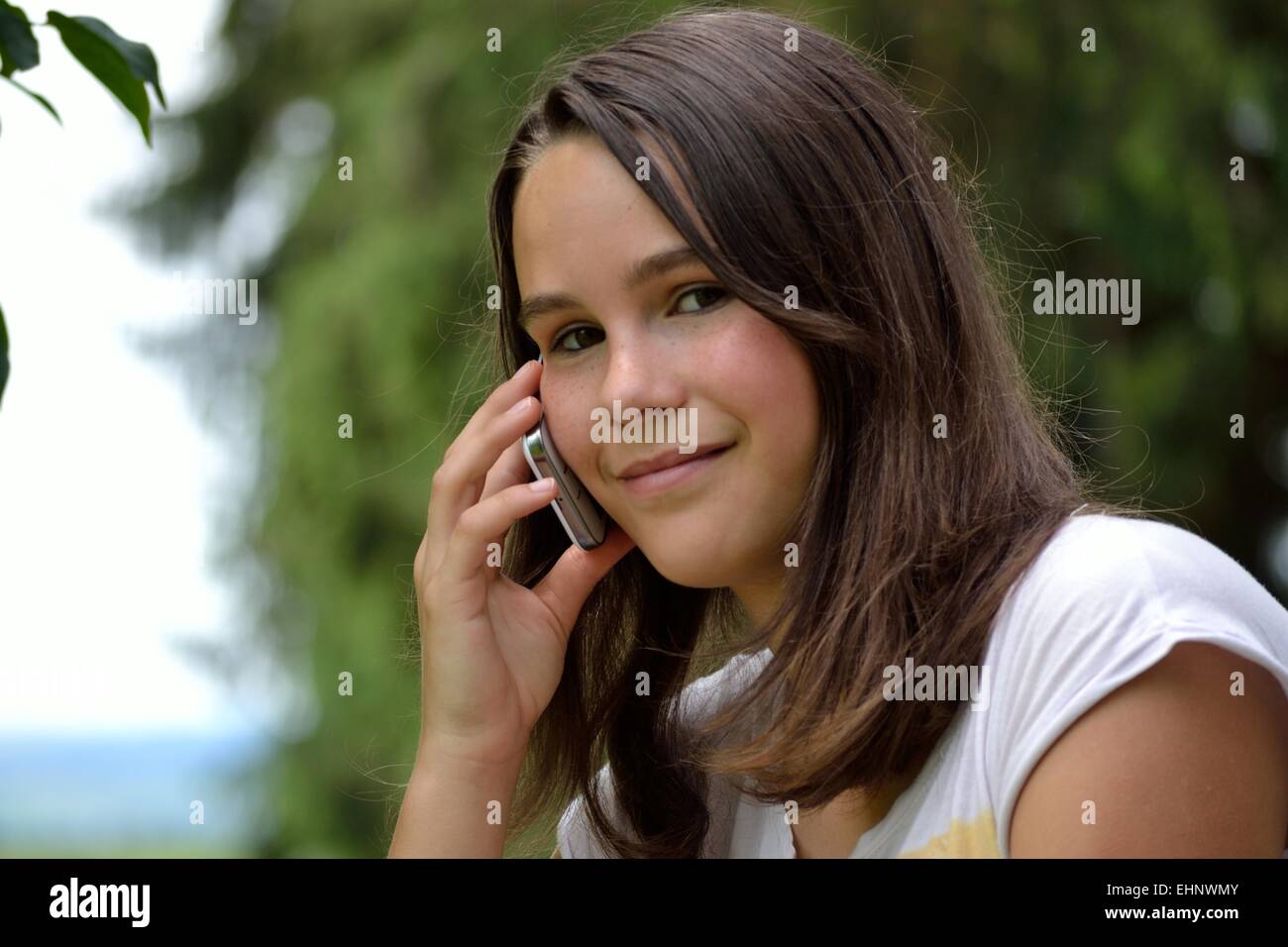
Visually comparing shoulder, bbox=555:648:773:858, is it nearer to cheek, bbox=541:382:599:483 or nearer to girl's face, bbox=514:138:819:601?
girl's face, bbox=514:138:819:601

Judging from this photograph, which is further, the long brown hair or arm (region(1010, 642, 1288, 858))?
the long brown hair

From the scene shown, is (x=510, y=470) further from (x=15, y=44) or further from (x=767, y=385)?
(x=15, y=44)

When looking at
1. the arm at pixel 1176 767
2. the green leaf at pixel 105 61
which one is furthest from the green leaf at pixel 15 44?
the arm at pixel 1176 767

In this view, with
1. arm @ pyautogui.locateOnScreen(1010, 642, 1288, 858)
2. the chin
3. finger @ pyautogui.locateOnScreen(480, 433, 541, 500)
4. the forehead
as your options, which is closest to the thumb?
finger @ pyautogui.locateOnScreen(480, 433, 541, 500)

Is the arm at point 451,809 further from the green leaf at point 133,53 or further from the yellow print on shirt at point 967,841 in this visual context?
the green leaf at point 133,53

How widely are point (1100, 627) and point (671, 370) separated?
552 millimetres

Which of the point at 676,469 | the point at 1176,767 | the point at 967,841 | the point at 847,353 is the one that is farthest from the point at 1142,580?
the point at 676,469

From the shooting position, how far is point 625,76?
177cm

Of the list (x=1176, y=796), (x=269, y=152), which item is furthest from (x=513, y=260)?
(x=269, y=152)

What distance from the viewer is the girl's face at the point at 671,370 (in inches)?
64.6

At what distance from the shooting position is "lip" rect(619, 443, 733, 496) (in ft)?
5.51

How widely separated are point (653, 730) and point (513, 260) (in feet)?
2.24

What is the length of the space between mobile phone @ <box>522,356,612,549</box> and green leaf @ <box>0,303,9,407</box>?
835 millimetres

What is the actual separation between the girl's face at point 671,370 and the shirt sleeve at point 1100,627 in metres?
0.33
